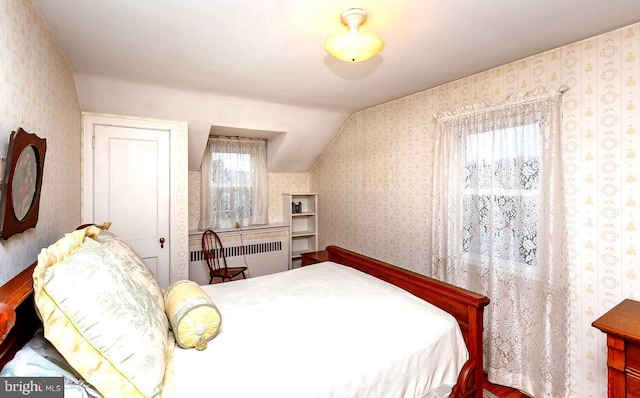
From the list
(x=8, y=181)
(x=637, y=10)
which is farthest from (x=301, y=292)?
(x=637, y=10)

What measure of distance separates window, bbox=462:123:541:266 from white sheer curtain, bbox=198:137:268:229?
2783mm

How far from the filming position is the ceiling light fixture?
5.15 feet

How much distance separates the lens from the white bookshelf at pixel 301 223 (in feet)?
14.7

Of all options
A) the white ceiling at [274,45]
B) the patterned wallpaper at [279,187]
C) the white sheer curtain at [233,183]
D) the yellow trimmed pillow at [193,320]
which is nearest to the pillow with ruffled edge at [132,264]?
the yellow trimmed pillow at [193,320]

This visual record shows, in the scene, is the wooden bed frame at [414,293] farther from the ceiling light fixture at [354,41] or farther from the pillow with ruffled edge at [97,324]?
the ceiling light fixture at [354,41]

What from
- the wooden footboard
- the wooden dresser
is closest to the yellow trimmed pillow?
the wooden footboard

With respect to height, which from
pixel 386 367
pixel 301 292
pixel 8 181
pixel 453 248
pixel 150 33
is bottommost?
pixel 386 367

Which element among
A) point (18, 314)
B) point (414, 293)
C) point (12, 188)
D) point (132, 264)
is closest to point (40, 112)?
point (12, 188)

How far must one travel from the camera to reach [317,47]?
2.04 metres

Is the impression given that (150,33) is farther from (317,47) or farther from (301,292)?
(301,292)

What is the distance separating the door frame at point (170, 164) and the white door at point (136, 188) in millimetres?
32

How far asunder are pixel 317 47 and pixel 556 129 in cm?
171

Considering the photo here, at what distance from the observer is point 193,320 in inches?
51.9

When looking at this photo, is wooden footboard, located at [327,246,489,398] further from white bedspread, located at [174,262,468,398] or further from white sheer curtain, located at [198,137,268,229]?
white sheer curtain, located at [198,137,268,229]
